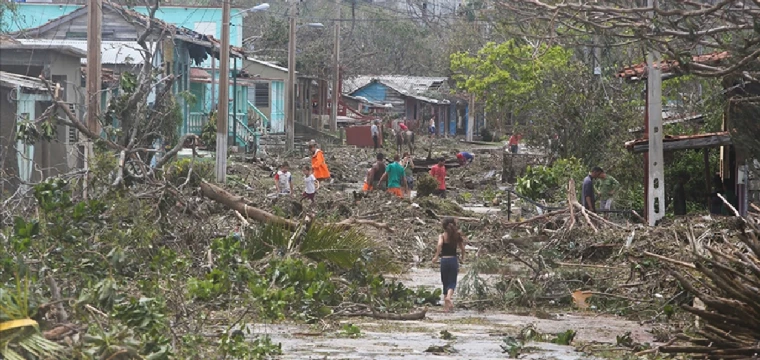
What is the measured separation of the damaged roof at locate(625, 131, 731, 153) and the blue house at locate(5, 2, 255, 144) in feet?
30.6

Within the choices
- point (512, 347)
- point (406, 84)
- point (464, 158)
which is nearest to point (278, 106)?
point (406, 84)

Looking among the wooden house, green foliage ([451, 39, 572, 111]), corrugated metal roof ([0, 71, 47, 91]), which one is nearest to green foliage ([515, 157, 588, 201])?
the wooden house

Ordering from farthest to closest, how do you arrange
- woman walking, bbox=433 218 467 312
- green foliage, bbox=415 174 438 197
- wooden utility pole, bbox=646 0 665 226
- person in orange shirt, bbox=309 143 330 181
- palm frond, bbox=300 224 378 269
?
1. green foliage, bbox=415 174 438 197
2. person in orange shirt, bbox=309 143 330 181
3. wooden utility pole, bbox=646 0 665 226
4. woman walking, bbox=433 218 467 312
5. palm frond, bbox=300 224 378 269

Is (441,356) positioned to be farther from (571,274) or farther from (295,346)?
(571,274)

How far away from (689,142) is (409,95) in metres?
55.0

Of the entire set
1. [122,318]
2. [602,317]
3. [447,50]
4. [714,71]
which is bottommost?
[602,317]

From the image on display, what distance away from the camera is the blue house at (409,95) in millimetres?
78688

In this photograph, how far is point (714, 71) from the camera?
39.5 ft

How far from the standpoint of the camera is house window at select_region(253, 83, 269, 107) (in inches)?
2437

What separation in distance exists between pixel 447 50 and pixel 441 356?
6612cm

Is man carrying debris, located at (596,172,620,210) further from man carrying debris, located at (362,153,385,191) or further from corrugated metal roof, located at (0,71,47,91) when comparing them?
corrugated metal roof, located at (0,71,47,91)

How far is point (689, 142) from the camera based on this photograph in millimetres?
23172

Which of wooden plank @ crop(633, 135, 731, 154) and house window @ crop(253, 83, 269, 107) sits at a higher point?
house window @ crop(253, 83, 269, 107)

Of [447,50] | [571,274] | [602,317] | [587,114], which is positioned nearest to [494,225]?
[571,274]
